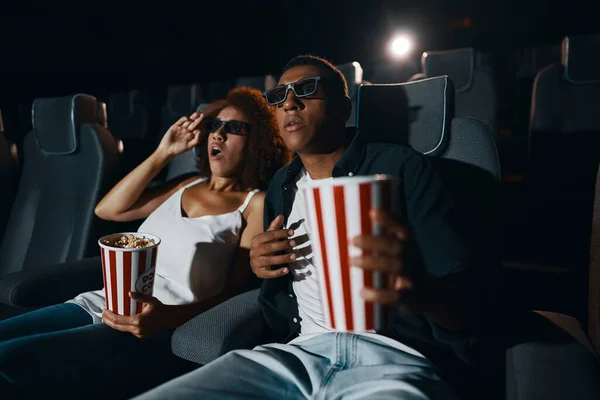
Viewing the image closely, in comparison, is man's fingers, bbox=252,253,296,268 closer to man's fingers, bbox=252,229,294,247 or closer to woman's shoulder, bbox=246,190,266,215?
man's fingers, bbox=252,229,294,247

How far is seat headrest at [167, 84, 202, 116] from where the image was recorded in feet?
16.5

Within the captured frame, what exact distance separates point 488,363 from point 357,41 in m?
7.21

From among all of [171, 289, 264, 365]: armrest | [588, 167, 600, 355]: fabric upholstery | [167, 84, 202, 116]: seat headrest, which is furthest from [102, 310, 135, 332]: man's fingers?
[167, 84, 202, 116]: seat headrest

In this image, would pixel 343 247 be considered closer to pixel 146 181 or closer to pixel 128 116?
pixel 146 181

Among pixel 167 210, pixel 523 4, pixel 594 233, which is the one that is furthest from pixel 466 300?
pixel 523 4

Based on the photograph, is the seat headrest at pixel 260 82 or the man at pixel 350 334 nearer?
the man at pixel 350 334

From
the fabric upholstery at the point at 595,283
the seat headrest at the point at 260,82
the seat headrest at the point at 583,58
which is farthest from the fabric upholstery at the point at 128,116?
the fabric upholstery at the point at 595,283

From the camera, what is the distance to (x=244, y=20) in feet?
24.3

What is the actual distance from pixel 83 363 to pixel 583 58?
2.64 meters

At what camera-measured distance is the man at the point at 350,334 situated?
86 cm

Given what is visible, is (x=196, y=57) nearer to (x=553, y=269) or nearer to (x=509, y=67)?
(x=509, y=67)

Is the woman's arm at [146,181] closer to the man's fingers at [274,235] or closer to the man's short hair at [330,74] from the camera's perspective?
the man's short hair at [330,74]

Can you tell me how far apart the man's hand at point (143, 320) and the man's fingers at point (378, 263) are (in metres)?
0.69

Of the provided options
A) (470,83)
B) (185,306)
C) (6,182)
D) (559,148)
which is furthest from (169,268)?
(470,83)
